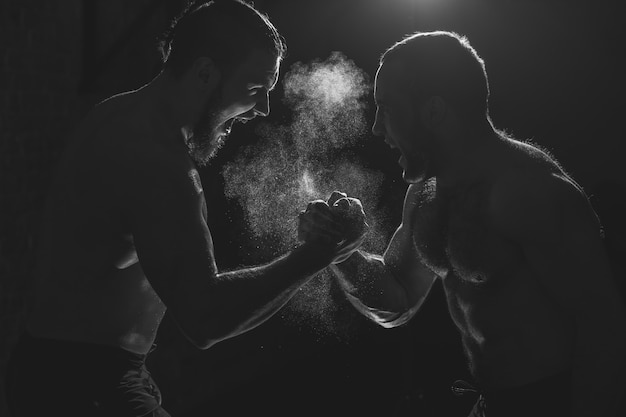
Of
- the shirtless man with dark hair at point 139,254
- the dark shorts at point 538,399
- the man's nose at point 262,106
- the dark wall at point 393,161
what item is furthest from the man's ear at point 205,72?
the dark wall at point 393,161

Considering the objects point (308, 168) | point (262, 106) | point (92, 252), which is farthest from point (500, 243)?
point (308, 168)

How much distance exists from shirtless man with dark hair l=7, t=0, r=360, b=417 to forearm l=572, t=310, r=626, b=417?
692 mm

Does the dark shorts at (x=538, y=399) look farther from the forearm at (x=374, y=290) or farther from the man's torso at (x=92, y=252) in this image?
the man's torso at (x=92, y=252)

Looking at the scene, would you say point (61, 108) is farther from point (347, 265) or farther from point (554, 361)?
point (554, 361)

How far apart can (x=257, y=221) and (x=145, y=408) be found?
1.48 metres

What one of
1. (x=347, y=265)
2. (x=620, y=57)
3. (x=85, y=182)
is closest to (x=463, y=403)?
(x=620, y=57)

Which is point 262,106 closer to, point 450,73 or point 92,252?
point 450,73

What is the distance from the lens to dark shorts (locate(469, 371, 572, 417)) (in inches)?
85.4

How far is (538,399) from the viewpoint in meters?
2.19

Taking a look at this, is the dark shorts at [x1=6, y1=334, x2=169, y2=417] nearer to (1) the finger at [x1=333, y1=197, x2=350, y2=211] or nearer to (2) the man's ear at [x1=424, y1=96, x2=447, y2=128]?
(1) the finger at [x1=333, y1=197, x2=350, y2=211]

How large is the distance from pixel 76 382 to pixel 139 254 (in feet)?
1.18

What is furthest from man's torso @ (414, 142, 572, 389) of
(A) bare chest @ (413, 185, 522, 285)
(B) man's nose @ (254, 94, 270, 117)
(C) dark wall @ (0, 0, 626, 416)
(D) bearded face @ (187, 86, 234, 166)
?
(C) dark wall @ (0, 0, 626, 416)

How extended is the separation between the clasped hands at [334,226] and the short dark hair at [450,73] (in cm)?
40

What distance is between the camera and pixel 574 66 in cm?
591
